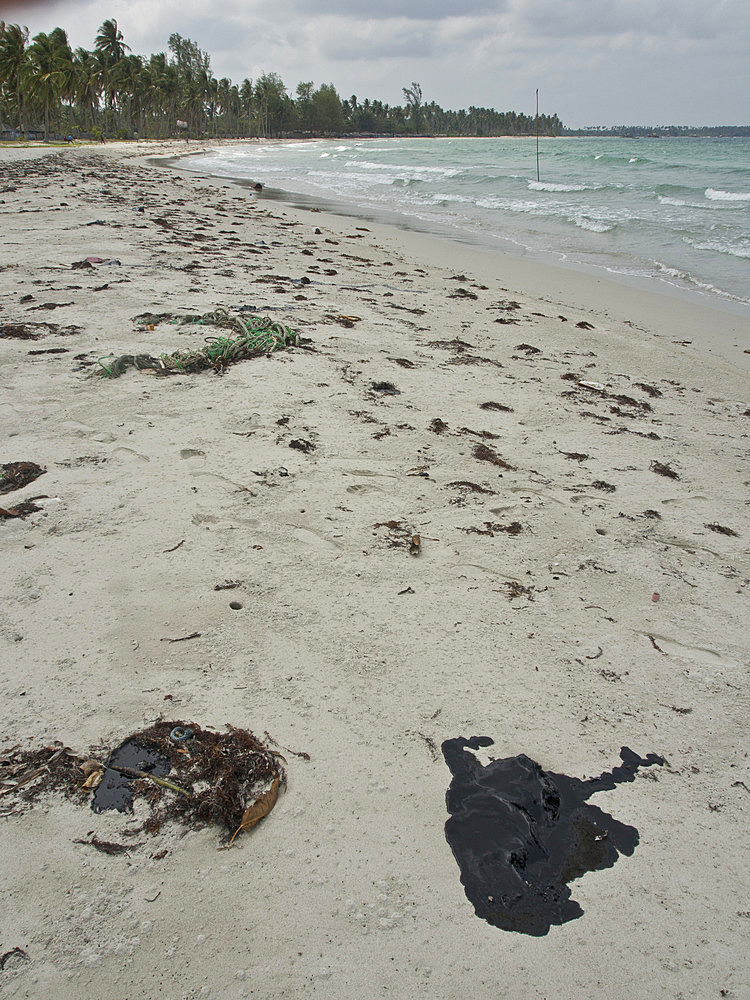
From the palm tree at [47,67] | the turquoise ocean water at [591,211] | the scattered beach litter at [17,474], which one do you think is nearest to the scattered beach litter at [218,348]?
the scattered beach litter at [17,474]

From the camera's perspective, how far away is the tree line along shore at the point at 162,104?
49.7 meters

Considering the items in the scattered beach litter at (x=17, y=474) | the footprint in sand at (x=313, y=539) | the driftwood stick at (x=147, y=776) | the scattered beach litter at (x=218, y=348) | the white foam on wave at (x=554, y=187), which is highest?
the white foam on wave at (x=554, y=187)

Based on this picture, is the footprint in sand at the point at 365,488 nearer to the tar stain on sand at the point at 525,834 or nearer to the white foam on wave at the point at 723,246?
the tar stain on sand at the point at 525,834

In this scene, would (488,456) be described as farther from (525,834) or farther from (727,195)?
(727,195)

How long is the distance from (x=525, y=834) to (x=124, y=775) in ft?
3.80

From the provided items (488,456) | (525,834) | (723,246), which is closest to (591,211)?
(723,246)

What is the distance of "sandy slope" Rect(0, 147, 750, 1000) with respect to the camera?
4.76ft

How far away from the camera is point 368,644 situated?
2346 mm

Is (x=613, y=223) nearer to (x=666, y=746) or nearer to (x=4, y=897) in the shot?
(x=666, y=746)

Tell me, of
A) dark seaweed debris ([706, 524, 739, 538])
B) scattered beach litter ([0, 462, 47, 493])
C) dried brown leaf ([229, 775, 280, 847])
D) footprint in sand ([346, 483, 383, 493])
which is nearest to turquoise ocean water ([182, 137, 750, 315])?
dark seaweed debris ([706, 524, 739, 538])

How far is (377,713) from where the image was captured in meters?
2.06

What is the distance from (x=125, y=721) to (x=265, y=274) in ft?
22.8

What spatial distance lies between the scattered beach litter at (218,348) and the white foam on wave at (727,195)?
63.4 feet

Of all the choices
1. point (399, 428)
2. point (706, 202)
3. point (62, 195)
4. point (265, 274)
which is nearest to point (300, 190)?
point (62, 195)
